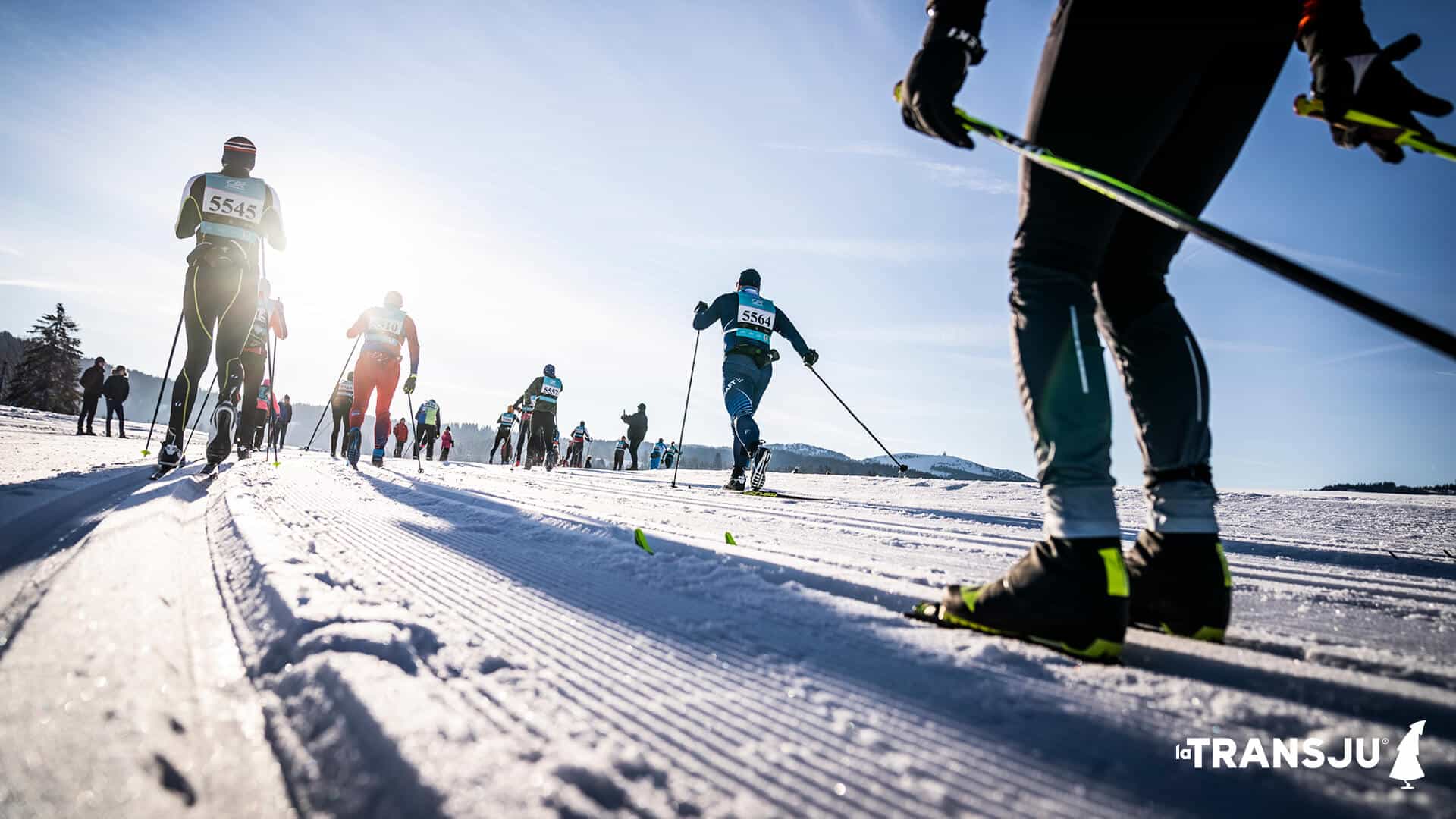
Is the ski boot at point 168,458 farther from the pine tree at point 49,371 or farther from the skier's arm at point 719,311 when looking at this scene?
the pine tree at point 49,371

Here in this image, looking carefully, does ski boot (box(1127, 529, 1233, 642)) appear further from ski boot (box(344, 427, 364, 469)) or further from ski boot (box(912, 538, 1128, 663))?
ski boot (box(344, 427, 364, 469))

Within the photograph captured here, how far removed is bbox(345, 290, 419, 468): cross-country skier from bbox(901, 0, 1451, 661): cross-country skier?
7200 millimetres

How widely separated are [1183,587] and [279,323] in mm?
8477

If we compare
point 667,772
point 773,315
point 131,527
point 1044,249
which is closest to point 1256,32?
point 1044,249

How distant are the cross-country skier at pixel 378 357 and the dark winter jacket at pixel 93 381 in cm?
1428

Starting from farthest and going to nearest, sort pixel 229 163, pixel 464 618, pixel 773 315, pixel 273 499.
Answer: pixel 773 315
pixel 229 163
pixel 273 499
pixel 464 618

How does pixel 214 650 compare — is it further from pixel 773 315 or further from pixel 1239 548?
pixel 773 315

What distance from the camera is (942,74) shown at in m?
1.30

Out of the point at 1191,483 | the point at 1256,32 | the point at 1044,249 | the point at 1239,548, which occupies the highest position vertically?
the point at 1256,32

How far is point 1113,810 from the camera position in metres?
0.55

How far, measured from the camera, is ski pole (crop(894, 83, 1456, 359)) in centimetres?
88

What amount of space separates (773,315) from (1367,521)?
4.91 metres

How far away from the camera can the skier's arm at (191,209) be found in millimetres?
4105

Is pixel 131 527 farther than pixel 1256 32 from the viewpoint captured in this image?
Yes
